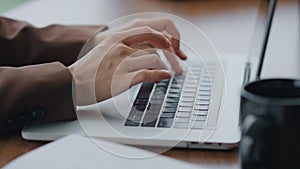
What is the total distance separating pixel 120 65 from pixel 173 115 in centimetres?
17

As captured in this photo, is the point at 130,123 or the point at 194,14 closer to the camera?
the point at 130,123

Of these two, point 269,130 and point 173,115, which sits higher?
point 269,130

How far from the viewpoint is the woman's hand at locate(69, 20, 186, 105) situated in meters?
1.01

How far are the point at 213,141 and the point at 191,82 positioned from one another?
0.25 meters

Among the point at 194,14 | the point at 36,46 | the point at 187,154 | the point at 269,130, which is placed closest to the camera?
the point at 269,130

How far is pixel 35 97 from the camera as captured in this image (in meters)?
0.97

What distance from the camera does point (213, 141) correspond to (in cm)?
86

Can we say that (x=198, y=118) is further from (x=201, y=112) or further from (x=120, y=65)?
(x=120, y=65)

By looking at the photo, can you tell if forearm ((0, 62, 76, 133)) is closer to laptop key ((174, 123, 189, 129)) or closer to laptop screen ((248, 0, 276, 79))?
laptop key ((174, 123, 189, 129))

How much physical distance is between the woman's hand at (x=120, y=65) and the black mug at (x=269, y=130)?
0.42 meters

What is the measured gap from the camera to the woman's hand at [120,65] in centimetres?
101

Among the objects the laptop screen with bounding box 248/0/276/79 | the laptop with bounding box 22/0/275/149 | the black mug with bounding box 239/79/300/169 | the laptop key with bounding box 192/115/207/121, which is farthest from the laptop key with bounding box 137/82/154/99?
the black mug with bounding box 239/79/300/169

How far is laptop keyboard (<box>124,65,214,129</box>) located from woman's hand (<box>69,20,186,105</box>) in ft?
0.08

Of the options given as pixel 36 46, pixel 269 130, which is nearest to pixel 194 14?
pixel 36 46
